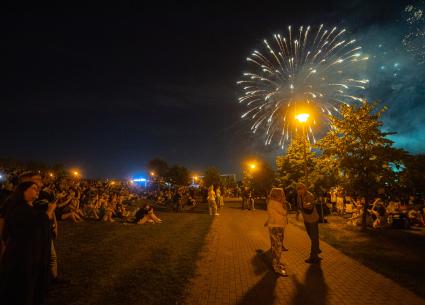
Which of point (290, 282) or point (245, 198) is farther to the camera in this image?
point (245, 198)

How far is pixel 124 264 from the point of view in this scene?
855 cm

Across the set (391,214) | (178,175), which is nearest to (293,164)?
(391,214)

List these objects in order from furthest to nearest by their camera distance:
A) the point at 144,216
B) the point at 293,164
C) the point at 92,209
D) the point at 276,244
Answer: the point at 293,164, the point at 92,209, the point at 144,216, the point at 276,244

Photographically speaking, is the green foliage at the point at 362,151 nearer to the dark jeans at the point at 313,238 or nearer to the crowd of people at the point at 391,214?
the crowd of people at the point at 391,214

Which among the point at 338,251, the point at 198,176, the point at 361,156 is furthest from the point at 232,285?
the point at 198,176

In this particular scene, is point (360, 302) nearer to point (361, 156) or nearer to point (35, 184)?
point (35, 184)

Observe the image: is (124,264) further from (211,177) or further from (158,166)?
(158,166)

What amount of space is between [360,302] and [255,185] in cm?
3972

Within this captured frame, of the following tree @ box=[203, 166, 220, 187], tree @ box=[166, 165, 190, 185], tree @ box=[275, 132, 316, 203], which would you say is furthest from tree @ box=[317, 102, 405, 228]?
tree @ box=[166, 165, 190, 185]

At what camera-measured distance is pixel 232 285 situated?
7.04 meters

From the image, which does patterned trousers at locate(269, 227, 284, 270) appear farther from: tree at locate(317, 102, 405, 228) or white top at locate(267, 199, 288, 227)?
tree at locate(317, 102, 405, 228)

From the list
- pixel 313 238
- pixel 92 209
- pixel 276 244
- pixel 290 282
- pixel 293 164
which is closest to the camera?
pixel 290 282

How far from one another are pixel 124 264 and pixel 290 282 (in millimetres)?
4226

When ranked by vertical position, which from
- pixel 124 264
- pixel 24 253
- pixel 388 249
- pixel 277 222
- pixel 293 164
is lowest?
pixel 124 264
